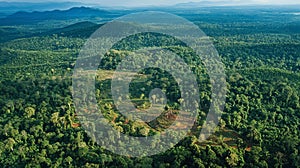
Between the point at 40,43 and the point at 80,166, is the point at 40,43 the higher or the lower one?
the higher one

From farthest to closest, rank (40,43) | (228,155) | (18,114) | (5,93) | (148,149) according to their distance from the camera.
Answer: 1. (40,43)
2. (5,93)
3. (18,114)
4. (148,149)
5. (228,155)

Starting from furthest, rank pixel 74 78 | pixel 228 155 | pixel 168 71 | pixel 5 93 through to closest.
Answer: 1. pixel 168 71
2. pixel 74 78
3. pixel 5 93
4. pixel 228 155

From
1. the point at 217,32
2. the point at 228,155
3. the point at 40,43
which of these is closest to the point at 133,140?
the point at 228,155

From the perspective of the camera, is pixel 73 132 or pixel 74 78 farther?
pixel 74 78

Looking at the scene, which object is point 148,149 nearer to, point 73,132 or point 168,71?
point 73,132

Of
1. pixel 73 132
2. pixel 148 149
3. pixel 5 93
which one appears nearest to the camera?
pixel 148 149

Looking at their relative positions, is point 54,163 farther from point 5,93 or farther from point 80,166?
point 5,93

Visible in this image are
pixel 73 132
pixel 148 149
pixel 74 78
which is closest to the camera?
pixel 148 149

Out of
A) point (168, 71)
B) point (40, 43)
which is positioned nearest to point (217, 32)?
point (40, 43)

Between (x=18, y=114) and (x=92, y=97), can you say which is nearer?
(x=18, y=114)
